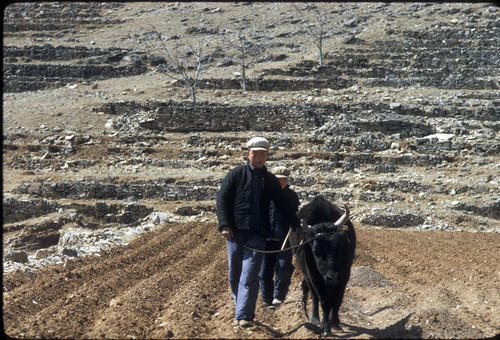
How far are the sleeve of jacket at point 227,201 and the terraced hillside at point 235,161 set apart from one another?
1.09m

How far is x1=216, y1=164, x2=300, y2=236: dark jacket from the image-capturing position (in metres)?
6.05

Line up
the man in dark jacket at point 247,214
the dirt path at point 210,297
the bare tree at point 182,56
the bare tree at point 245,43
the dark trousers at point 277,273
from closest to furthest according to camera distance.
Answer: the dirt path at point 210,297 < the man in dark jacket at point 247,214 < the dark trousers at point 277,273 < the bare tree at point 182,56 < the bare tree at point 245,43

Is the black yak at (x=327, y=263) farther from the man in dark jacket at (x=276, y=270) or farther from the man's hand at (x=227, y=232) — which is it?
the man's hand at (x=227, y=232)

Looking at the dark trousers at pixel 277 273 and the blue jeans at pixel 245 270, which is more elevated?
the blue jeans at pixel 245 270

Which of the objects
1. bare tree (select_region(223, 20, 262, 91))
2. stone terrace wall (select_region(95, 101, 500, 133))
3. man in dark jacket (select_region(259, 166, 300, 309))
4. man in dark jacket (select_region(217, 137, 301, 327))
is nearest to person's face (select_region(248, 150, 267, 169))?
man in dark jacket (select_region(217, 137, 301, 327))

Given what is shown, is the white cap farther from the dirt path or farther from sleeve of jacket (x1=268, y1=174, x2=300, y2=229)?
the dirt path

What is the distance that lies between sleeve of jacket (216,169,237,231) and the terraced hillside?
1091 millimetres

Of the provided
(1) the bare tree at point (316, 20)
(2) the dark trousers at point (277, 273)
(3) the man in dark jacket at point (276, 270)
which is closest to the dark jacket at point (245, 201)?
(3) the man in dark jacket at point (276, 270)

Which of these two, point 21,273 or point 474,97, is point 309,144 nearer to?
point 474,97

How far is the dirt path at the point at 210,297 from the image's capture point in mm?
5895

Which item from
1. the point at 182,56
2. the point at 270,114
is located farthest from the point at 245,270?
the point at 182,56

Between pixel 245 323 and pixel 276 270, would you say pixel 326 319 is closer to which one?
pixel 245 323

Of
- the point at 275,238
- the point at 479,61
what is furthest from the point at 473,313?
the point at 479,61

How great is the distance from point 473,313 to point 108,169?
16515 millimetres
